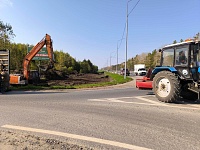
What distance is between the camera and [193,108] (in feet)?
24.4

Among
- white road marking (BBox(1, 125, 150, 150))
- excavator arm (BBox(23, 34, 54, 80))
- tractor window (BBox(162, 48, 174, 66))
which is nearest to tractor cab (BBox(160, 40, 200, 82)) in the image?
tractor window (BBox(162, 48, 174, 66))

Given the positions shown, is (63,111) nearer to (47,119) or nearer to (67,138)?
(47,119)

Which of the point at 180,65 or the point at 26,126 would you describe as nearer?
the point at 26,126

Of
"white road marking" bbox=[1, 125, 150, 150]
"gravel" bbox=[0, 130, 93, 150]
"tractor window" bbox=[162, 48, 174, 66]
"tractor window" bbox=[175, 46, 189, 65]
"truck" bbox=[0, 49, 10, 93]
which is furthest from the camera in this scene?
→ "truck" bbox=[0, 49, 10, 93]

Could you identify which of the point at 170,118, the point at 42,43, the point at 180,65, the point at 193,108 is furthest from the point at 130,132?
the point at 42,43

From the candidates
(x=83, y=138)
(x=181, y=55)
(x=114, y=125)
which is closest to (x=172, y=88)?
(x=181, y=55)

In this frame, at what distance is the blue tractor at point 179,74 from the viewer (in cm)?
813

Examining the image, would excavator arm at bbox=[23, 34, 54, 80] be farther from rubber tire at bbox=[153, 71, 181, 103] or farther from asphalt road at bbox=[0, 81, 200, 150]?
rubber tire at bbox=[153, 71, 181, 103]

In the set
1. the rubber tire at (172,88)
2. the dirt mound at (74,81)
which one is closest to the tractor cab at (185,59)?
the rubber tire at (172,88)

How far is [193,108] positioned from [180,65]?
2.07 m

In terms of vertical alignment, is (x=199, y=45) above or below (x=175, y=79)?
above

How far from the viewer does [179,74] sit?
8.73m

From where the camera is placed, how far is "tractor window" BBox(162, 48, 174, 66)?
364 inches

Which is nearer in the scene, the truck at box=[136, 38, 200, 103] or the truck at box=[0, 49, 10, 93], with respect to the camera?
the truck at box=[136, 38, 200, 103]
